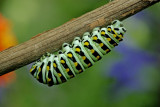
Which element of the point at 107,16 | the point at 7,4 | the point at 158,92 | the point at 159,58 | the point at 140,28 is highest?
the point at 7,4

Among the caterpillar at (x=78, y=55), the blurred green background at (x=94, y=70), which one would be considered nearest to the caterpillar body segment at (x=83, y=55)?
the caterpillar at (x=78, y=55)

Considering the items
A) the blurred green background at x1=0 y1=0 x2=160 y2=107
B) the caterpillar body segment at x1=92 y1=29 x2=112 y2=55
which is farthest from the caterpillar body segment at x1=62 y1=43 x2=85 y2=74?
the blurred green background at x1=0 y1=0 x2=160 y2=107

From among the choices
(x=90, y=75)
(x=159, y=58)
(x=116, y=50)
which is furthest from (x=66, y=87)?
(x=159, y=58)

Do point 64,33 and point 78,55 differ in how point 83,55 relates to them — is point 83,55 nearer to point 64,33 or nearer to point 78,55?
point 78,55

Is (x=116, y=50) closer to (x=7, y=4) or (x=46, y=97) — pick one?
(x=46, y=97)

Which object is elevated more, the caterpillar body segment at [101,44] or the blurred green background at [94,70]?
the blurred green background at [94,70]

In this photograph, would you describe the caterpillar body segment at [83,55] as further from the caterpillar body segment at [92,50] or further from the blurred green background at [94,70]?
the blurred green background at [94,70]
